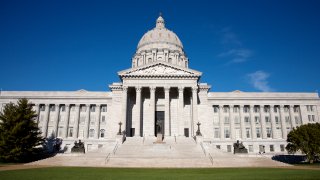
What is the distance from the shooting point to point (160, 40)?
86.7 metres

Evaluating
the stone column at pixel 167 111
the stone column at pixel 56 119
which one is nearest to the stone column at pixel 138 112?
the stone column at pixel 167 111

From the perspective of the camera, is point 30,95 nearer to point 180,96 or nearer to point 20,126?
point 20,126

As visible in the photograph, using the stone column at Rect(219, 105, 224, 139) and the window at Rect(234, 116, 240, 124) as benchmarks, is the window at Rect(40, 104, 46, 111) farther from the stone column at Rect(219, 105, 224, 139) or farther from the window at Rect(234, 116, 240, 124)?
the window at Rect(234, 116, 240, 124)

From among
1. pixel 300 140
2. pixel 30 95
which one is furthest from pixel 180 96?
pixel 30 95

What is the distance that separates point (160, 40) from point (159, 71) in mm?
32625

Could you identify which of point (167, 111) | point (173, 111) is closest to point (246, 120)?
point (173, 111)

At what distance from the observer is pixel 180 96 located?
54.9 meters

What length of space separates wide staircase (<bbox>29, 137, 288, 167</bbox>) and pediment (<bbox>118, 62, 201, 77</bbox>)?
14330mm

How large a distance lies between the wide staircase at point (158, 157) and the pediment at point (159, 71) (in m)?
14.3

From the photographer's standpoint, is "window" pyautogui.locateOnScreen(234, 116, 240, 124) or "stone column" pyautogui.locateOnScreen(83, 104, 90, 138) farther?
"window" pyautogui.locateOnScreen(234, 116, 240, 124)

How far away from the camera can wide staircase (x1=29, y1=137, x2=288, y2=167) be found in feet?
109

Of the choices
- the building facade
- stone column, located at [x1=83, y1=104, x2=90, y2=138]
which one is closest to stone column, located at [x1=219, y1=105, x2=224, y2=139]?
the building facade

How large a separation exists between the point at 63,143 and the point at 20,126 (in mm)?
20624

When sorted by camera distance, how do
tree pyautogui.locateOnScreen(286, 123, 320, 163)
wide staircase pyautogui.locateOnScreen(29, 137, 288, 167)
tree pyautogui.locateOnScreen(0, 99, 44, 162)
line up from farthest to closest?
tree pyautogui.locateOnScreen(286, 123, 320, 163)
tree pyautogui.locateOnScreen(0, 99, 44, 162)
wide staircase pyautogui.locateOnScreen(29, 137, 288, 167)
